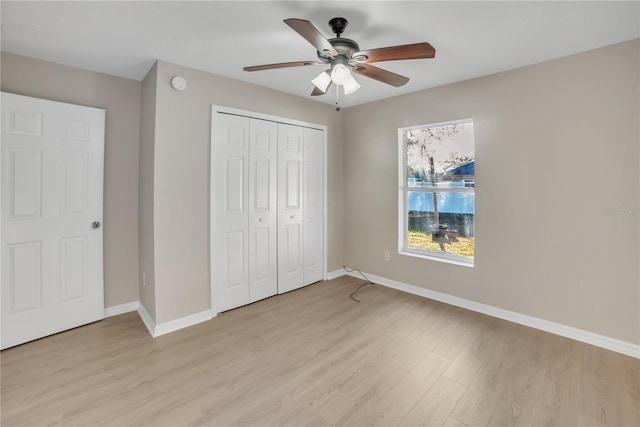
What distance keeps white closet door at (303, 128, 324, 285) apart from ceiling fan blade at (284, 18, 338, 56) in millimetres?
1938

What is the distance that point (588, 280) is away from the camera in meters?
2.44

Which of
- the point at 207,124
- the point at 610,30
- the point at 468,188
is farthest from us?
the point at 468,188

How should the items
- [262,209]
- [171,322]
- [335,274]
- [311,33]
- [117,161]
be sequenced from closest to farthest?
[311,33] → [171,322] → [117,161] → [262,209] → [335,274]

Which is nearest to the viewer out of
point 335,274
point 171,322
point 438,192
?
point 171,322

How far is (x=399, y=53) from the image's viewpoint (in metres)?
1.77

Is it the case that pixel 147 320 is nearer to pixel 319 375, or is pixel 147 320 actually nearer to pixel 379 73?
pixel 319 375

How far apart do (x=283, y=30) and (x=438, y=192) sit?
240 centimetres

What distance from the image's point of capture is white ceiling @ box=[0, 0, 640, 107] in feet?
5.97

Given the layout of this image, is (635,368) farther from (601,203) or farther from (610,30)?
(610,30)

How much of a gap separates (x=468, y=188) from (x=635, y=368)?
6.17 ft

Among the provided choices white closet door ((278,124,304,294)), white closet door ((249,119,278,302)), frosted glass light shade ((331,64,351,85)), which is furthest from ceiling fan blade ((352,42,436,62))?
white closet door ((278,124,304,294))

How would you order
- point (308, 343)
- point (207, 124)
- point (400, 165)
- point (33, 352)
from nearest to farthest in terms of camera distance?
1. point (33, 352)
2. point (308, 343)
3. point (207, 124)
4. point (400, 165)

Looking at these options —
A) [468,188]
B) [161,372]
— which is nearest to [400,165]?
[468,188]

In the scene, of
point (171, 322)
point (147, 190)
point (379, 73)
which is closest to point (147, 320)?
point (171, 322)
